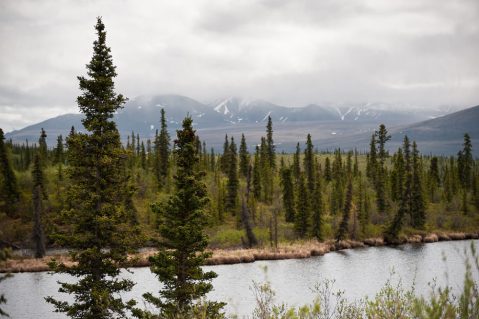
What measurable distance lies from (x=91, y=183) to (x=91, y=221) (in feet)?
6.68

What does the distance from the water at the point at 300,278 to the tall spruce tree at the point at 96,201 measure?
1772 cm

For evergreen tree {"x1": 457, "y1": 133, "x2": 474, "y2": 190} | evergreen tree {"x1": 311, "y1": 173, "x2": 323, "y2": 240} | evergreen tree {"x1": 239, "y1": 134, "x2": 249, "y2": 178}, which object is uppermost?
→ evergreen tree {"x1": 239, "y1": 134, "x2": 249, "y2": 178}

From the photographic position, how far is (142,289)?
53.8 metres

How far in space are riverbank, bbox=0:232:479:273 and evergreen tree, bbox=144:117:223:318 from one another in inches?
1429

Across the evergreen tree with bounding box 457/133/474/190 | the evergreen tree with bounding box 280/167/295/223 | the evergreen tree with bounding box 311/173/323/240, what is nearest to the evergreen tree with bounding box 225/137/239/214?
the evergreen tree with bounding box 280/167/295/223

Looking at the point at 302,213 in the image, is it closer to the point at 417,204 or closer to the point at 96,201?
the point at 417,204

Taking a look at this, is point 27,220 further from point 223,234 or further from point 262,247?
point 262,247

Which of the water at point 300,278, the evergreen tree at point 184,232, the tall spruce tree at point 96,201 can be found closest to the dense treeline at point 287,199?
the water at point 300,278

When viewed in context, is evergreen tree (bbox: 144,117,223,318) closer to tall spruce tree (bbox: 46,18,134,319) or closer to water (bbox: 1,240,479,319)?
tall spruce tree (bbox: 46,18,134,319)

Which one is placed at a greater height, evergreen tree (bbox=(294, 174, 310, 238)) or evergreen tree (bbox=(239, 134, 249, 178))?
evergreen tree (bbox=(239, 134, 249, 178))

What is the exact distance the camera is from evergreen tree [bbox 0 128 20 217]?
9744cm

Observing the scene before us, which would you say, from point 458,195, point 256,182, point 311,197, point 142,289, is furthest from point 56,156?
point 458,195

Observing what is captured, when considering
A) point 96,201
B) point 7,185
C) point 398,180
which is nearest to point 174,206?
point 96,201

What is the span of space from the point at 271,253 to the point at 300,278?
681 inches
